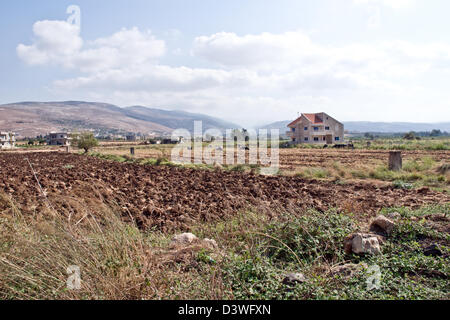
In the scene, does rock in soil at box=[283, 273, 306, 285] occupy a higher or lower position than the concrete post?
lower

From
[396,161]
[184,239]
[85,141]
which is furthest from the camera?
[85,141]

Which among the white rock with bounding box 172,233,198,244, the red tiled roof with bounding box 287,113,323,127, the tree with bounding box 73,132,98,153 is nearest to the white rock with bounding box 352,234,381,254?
the white rock with bounding box 172,233,198,244

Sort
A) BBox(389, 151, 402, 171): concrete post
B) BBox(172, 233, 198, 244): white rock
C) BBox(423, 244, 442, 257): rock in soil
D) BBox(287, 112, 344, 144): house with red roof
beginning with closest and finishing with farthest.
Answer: BBox(423, 244, 442, 257): rock in soil, BBox(172, 233, 198, 244): white rock, BBox(389, 151, 402, 171): concrete post, BBox(287, 112, 344, 144): house with red roof

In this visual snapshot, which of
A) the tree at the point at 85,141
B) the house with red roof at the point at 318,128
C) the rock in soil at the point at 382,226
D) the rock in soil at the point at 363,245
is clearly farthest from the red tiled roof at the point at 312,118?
the rock in soil at the point at 363,245

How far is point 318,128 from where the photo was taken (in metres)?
56.5

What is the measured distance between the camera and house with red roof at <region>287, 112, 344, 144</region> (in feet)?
184

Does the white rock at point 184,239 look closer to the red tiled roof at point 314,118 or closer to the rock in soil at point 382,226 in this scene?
the rock in soil at point 382,226

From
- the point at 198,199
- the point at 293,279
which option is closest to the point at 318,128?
the point at 198,199

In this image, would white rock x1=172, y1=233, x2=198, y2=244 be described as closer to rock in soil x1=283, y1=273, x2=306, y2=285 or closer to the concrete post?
rock in soil x1=283, y1=273, x2=306, y2=285

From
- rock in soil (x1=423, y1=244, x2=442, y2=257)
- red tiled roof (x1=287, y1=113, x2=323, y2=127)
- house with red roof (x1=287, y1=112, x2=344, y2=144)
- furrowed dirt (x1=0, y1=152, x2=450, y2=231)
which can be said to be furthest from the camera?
red tiled roof (x1=287, y1=113, x2=323, y2=127)

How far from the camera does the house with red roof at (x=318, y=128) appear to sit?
56125 millimetres

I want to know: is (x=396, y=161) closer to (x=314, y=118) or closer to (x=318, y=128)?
(x=318, y=128)

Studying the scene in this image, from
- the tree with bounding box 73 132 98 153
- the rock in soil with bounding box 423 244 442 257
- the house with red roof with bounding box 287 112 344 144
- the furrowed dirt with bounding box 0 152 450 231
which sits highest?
the house with red roof with bounding box 287 112 344 144
